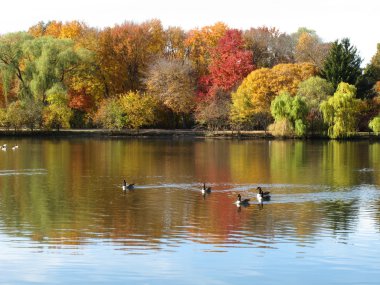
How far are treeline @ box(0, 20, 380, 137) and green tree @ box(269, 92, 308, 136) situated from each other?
0.34 ft

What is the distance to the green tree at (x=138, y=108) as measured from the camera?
276ft

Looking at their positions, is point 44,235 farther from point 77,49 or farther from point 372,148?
point 77,49

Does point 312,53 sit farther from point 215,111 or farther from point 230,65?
point 215,111

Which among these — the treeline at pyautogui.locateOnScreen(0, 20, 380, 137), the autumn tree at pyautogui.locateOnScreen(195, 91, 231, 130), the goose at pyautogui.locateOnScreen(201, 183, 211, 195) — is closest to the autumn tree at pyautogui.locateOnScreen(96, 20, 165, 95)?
the treeline at pyautogui.locateOnScreen(0, 20, 380, 137)

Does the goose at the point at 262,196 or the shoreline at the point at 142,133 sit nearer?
the goose at the point at 262,196

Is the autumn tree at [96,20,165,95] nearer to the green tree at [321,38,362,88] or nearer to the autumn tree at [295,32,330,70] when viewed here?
the autumn tree at [295,32,330,70]

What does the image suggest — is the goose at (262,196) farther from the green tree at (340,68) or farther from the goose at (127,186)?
the green tree at (340,68)

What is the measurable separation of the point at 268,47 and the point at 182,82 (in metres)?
15.8

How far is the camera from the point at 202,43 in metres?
93.6

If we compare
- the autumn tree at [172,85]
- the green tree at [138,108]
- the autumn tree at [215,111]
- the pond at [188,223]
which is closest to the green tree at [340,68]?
the autumn tree at [215,111]

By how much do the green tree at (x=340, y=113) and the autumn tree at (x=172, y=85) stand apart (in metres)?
17.7

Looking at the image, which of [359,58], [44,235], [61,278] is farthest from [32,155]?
[359,58]

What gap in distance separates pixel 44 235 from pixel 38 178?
16.3 metres

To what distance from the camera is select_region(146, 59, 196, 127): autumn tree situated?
8538cm
